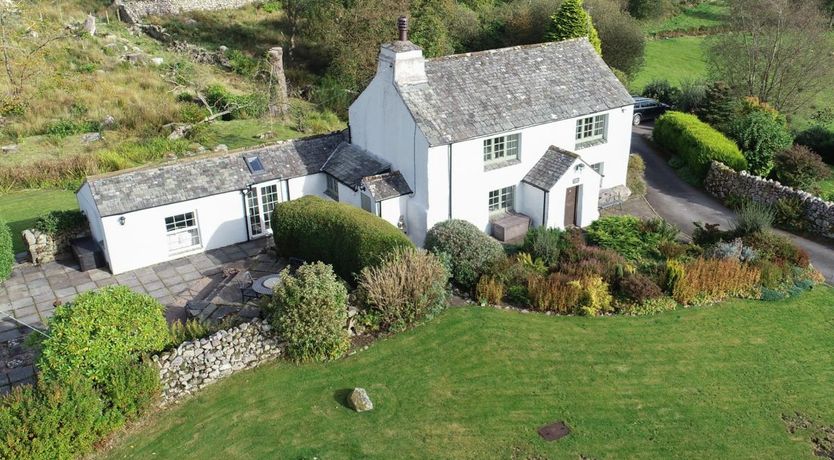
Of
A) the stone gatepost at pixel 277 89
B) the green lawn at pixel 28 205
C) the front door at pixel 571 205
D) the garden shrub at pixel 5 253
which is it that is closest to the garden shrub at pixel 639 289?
the front door at pixel 571 205

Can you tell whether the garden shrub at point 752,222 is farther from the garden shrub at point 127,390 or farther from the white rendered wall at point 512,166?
the garden shrub at point 127,390

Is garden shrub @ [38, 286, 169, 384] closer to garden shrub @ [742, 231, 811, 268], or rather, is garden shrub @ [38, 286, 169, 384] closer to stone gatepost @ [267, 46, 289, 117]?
garden shrub @ [742, 231, 811, 268]

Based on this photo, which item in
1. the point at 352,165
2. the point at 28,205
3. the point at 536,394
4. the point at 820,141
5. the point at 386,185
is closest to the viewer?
the point at 536,394

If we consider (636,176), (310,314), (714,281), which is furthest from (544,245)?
(636,176)

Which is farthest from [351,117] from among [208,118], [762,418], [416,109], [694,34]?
[694,34]

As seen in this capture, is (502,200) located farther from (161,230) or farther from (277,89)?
(277,89)

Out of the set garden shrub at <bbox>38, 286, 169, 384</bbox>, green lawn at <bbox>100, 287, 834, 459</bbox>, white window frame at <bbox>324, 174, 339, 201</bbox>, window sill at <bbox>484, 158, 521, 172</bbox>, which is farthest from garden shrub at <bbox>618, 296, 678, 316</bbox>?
garden shrub at <bbox>38, 286, 169, 384</bbox>

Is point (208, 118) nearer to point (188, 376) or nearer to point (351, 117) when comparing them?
point (351, 117)
